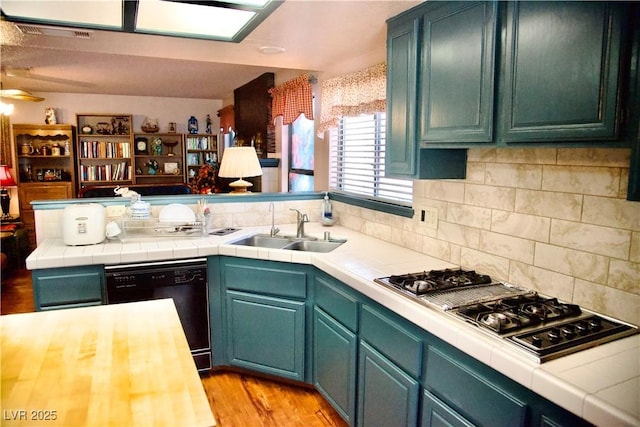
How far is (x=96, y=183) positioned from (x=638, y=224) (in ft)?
25.1

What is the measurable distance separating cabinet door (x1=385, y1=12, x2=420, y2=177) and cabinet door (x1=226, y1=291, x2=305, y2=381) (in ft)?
3.35

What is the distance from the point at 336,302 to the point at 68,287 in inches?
61.3

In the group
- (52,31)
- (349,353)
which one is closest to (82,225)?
(52,31)

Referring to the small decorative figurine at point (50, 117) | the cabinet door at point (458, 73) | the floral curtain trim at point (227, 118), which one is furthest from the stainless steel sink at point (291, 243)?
the small decorative figurine at point (50, 117)

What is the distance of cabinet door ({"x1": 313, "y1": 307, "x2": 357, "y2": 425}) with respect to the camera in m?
2.26

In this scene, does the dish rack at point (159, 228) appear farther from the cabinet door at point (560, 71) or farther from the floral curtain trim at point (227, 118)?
the floral curtain trim at point (227, 118)

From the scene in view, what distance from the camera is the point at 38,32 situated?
2582 millimetres

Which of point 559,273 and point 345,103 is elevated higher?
point 345,103

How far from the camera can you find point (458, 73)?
1905 mm

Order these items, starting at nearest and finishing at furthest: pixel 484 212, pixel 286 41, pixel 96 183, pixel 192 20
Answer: pixel 484 212, pixel 192 20, pixel 286 41, pixel 96 183

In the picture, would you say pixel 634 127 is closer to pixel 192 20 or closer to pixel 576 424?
pixel 576 424

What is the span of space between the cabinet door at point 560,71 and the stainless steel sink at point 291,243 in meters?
1.58

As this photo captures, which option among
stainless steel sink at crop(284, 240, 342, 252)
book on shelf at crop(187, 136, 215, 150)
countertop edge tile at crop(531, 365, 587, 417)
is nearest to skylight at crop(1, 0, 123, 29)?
stainless steel sink at crop(284, 240, 342, 252)

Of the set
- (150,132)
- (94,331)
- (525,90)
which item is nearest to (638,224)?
(525,90)
